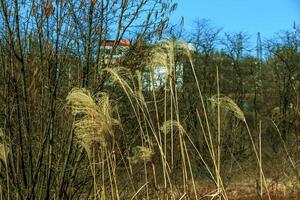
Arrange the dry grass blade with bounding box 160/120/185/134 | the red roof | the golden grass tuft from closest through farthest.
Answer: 1. the golden grass tuft
2. the dry grass blade with bounding box 160/120/185/134
3. the red roof

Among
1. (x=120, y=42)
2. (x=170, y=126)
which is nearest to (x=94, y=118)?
(x=170, y=126)

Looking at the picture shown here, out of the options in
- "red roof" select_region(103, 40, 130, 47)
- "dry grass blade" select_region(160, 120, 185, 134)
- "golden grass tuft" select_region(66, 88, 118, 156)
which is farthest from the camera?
"red roof" select_region(103, 40, 130, 47)

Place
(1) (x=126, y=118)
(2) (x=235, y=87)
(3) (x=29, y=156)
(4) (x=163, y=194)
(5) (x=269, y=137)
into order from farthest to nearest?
1. (2) (x=235, y=87)
2. (5) (x=269, y=137)
3. (1) (x=126, y=118)
4. (3) (x=29, y=156)
5. (4) (x=163, y=194)

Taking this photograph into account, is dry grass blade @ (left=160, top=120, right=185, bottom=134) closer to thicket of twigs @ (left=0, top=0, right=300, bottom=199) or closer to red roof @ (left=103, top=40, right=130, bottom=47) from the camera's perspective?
thicket of twigs @ (left=0, top=0, right=300, bottom=199)

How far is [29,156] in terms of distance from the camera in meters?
4.36

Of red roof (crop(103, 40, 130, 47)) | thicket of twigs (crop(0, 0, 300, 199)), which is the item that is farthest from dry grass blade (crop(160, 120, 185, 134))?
red roof (crop(103, 40, 130, 47))

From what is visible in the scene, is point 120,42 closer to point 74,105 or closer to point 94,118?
point 74,105

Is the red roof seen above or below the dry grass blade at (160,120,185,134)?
above

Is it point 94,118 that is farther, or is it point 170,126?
point 170,126

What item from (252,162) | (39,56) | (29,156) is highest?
(39,56)

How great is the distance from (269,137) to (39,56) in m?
8.66

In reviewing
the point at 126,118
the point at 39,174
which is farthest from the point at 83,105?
the point at 126,118

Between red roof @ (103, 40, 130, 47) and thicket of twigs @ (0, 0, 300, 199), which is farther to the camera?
red roof @ (103, 40, 130, 47)

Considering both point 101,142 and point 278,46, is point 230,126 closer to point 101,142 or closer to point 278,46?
point 101,142
